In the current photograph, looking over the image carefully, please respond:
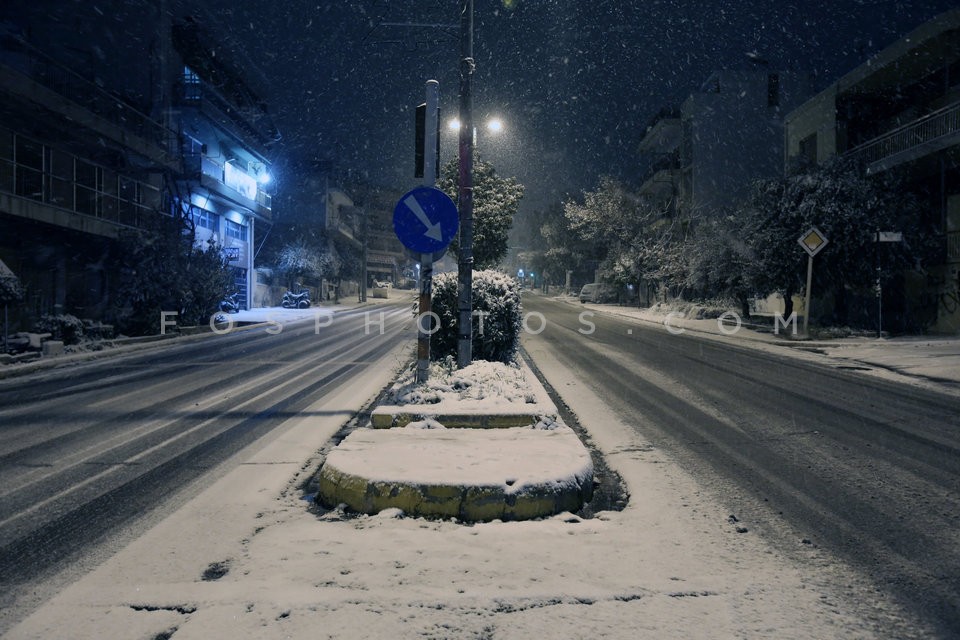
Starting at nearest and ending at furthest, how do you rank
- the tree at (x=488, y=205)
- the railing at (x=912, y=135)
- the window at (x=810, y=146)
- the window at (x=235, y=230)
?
the railing at (x=912, y=135) → the tree at (x=488, y=205) → the window at (x=810, y=146) → the window at (x=235, y=230)

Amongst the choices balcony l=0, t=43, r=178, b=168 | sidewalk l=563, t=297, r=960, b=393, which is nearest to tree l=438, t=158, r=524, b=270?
sidewalk l=563, t=297, r=960, b=393

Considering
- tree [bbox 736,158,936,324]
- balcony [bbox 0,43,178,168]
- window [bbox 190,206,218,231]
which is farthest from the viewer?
window [bbox 190,206,218,231]

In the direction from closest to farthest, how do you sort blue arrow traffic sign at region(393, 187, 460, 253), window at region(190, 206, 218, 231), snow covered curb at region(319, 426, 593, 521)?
snow covered curb at region(319, 426, 593, 521) < blue arrow traffic sign at region(393, 187, 460, 253) < window at region(190, 206, 218, 231)

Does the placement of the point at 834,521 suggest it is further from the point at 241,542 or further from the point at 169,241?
the point at 169,241

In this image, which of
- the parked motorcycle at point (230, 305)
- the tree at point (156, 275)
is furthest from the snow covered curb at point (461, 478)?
the parked motorcycle at point (230, 305)

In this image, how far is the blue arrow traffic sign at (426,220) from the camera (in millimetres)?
6863

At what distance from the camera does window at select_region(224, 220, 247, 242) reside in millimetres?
39406

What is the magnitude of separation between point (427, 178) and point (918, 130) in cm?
2356

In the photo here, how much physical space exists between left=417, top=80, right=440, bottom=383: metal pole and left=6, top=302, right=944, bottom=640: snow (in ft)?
10.5

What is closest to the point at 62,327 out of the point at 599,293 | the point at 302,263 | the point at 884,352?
the point at 884,352

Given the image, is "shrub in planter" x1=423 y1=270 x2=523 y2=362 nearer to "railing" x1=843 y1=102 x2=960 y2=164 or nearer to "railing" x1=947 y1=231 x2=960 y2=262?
"railing" x1=843 y1=102 x2=960 y2=164

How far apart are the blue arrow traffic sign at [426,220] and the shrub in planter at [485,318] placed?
2968 millimetres

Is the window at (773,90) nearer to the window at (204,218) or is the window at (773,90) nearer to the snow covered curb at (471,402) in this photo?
the window at (204,218)

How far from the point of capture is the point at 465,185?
8391 millimetres
